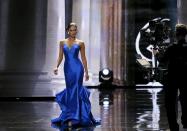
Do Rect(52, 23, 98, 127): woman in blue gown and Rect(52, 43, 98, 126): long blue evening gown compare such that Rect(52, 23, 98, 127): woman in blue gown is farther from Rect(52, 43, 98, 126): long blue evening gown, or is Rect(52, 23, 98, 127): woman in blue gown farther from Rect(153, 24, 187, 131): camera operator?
Rect(153, 24, 187, 131): camera operator

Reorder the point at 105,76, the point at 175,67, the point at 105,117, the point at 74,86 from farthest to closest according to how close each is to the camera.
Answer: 1. the point at 105,76
2. the point at 105,117
3. the point at 74,86
4. the point at 175,67

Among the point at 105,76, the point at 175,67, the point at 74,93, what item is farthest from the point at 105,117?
the point at 105,76

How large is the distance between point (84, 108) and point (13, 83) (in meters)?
7.44

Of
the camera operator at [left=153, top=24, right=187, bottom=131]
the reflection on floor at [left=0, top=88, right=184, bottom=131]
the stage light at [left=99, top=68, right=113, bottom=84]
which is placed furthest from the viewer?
the stage light at [left=99, top=68, right=113, bottom=84]

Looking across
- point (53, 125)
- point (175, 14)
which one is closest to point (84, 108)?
point (53, 125)

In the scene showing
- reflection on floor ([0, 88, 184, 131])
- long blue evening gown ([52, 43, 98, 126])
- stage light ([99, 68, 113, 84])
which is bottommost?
stage light ([99, 68, 113, 84])

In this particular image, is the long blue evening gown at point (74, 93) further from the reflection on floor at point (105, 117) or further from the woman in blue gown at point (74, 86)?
the reflection on floor at point (105, 117)

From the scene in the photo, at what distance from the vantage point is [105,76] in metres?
22.2

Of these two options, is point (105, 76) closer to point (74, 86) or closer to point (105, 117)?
point (105, 117)

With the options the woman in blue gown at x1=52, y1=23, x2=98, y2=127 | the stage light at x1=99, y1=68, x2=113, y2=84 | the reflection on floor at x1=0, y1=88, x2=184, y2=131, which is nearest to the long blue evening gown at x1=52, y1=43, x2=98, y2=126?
the woman in blue gown at x1=52, y1=23, x2=98, y2=127

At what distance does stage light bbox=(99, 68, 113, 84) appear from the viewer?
2210cm

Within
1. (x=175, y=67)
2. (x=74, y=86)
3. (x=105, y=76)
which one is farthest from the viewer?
(x=105, y=76)

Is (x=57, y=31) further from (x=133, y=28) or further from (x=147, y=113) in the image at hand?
(x=133, y=28)

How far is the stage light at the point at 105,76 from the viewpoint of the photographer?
22.1 m
